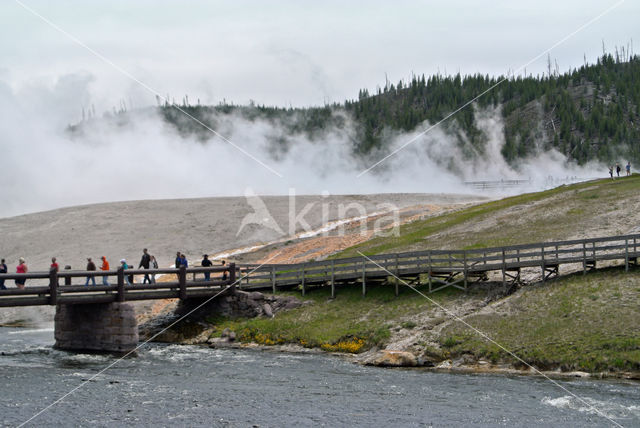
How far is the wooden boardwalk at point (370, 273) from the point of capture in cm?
3625

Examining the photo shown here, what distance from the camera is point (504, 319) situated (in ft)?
114

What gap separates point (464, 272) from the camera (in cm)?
3966

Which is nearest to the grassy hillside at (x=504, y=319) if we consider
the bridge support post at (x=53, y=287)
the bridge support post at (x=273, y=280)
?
the bridge support post at (x=273, y=280)

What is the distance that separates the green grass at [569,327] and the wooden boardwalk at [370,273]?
5.34 feet

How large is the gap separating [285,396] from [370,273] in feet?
52.0

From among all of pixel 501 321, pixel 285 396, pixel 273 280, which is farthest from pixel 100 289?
pixel 501 321

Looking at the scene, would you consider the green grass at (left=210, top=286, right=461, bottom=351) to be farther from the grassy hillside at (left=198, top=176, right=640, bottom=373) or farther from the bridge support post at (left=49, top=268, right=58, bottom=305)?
the bridge support post at (left=49, top=268, right=58, bottom=305)

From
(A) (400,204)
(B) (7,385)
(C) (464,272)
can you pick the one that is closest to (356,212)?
(A) (400,204)

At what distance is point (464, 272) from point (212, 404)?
17771 mm

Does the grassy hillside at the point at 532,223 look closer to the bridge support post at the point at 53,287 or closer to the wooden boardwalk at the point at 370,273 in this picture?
the wooden boardwalk at the point at 370,273

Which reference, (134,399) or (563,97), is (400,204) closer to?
(134,399)

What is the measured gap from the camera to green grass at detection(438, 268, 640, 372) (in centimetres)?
2961

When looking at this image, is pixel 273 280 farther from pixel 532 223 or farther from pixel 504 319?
pixel 532 223

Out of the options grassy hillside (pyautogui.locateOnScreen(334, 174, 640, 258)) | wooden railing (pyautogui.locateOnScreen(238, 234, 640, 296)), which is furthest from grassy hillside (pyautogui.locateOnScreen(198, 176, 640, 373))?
wooden railing (pyautogui.locateOnScreen(238, 234, 640, 296))
